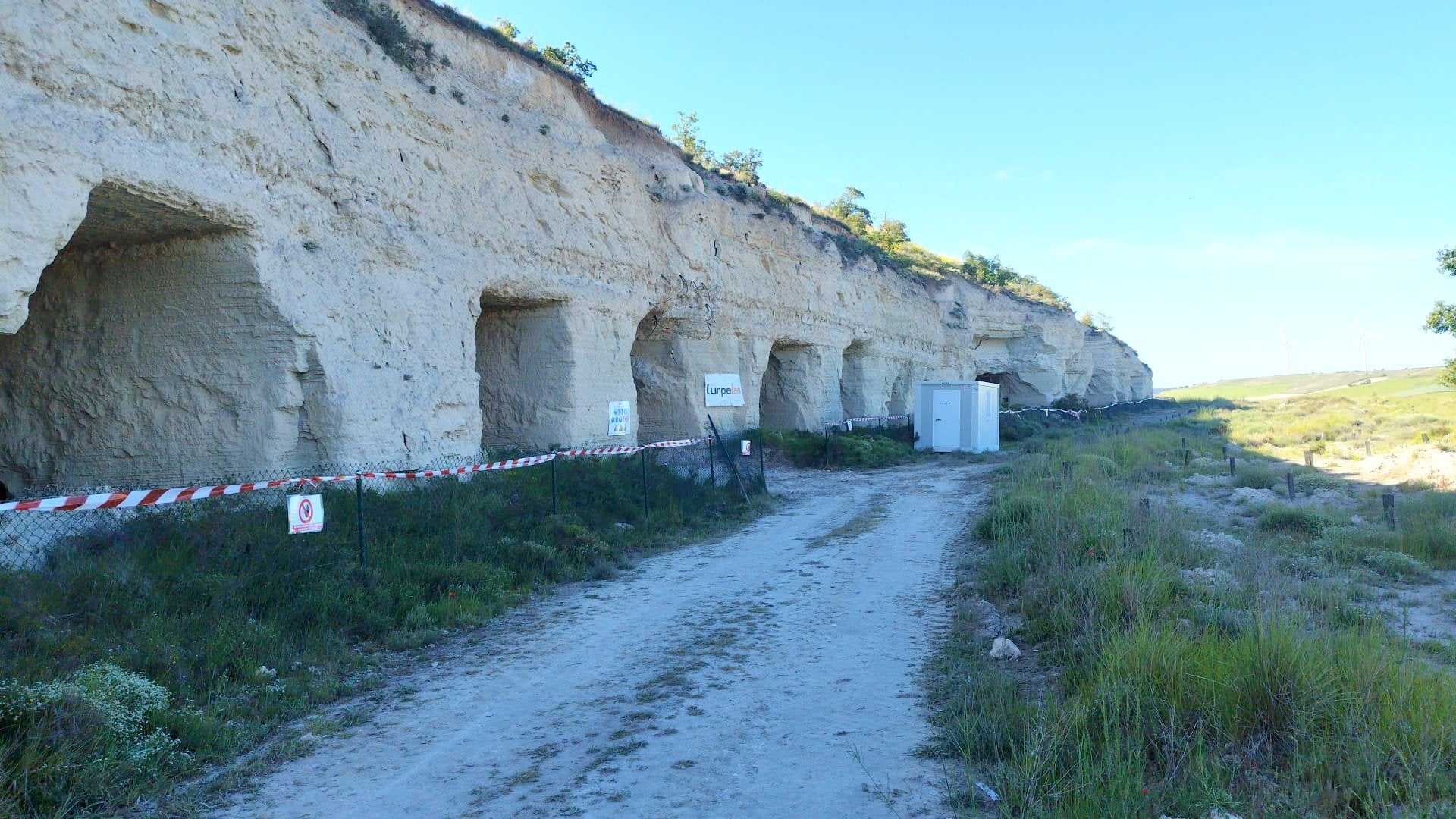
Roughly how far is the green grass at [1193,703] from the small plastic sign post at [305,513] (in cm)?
590

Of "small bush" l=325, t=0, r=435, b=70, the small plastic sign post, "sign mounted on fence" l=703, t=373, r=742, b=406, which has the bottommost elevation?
the small plastic sign post

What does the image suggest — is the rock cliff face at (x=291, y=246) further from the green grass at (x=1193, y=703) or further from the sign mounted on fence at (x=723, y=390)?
the green grass at (x=1193, y=703)

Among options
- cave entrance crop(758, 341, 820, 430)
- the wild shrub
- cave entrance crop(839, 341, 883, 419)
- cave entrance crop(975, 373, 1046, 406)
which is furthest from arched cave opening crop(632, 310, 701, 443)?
cave entrance crop(975, 373, 1046, 406)

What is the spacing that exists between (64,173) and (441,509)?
5288mm

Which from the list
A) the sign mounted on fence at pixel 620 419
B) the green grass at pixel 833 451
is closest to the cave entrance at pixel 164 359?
the sign mounted on fence at pixel 620 419

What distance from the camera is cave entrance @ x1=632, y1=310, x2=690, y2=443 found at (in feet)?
74.8

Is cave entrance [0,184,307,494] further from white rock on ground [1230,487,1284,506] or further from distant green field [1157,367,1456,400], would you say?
distant green field [1157,367,1456,400]

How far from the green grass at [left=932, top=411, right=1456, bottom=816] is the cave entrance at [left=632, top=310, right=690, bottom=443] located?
15.2m

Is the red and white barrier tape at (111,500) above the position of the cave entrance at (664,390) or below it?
below

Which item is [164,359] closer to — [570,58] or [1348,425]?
[570,58]

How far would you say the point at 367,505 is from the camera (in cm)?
1049

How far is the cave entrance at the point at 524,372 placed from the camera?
56.4ft

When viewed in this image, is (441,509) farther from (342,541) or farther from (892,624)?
(892,624)

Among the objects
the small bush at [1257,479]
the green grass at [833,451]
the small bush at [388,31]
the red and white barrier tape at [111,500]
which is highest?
the small bush at [388,31]
